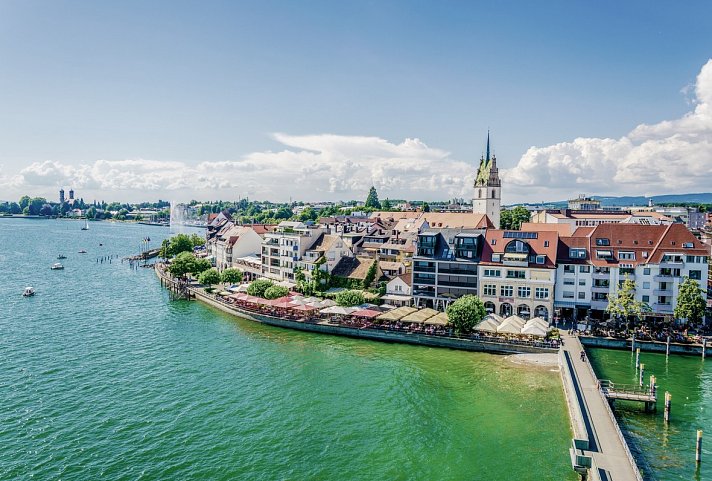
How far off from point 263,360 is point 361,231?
190 ft

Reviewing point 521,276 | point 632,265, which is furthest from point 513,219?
point 521,276

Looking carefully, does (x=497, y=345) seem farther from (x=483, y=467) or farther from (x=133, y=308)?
(x=133, y=308)

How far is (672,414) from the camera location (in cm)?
3797

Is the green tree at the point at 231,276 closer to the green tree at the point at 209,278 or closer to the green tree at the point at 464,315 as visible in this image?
the green tree at the point at 209,278

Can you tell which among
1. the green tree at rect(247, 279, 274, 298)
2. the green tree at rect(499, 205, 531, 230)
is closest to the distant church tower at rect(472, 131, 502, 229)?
the green tree at rect(499, 205, 531, 230)

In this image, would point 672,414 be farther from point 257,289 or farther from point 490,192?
point 490,192

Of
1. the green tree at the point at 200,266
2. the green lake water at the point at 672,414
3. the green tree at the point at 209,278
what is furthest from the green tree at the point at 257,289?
the green lake water at the point at 672,414

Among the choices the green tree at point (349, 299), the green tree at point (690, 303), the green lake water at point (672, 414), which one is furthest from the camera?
the green tree at point (349, 299)

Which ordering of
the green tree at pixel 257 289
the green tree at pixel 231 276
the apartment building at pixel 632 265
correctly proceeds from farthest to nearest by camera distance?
the green tree at pixel 231 276, the green tree at pixel 257 289, the apartment building at pixel 632 265

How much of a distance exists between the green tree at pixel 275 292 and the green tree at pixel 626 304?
4137 centimetres

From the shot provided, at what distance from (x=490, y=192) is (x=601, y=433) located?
8787cm

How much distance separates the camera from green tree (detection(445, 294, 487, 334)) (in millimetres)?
54250

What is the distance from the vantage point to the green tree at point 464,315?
54.2 m

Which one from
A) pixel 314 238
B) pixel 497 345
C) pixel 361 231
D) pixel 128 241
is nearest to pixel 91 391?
pixel 497 345
